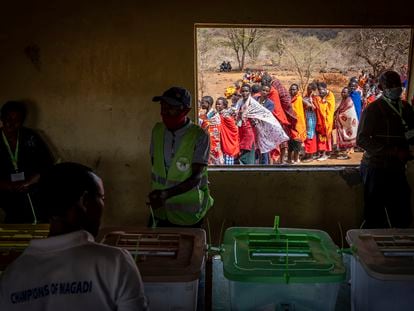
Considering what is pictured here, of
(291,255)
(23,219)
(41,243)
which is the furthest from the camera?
(23,219)

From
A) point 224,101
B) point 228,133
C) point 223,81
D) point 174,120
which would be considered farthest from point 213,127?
point 174,120

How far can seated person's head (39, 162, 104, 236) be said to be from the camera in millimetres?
1699

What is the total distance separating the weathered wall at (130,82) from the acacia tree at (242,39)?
0.11m

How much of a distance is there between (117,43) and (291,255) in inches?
125

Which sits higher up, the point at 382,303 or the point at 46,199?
the point at 46,199

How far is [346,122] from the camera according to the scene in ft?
16.6

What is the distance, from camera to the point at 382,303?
221cm

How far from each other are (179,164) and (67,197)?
1.85 metres

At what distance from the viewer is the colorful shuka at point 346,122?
5027 millimetres

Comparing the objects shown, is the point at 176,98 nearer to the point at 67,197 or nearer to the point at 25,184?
the point at 25,184

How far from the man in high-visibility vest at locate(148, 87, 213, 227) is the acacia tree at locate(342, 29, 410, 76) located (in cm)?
214

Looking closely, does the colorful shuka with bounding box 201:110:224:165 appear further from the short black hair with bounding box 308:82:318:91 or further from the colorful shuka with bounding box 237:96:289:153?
the short black hair with bounding box 308:82:318:91

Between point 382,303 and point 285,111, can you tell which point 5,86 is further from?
point 382,303

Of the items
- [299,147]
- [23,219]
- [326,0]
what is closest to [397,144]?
[299,147]
